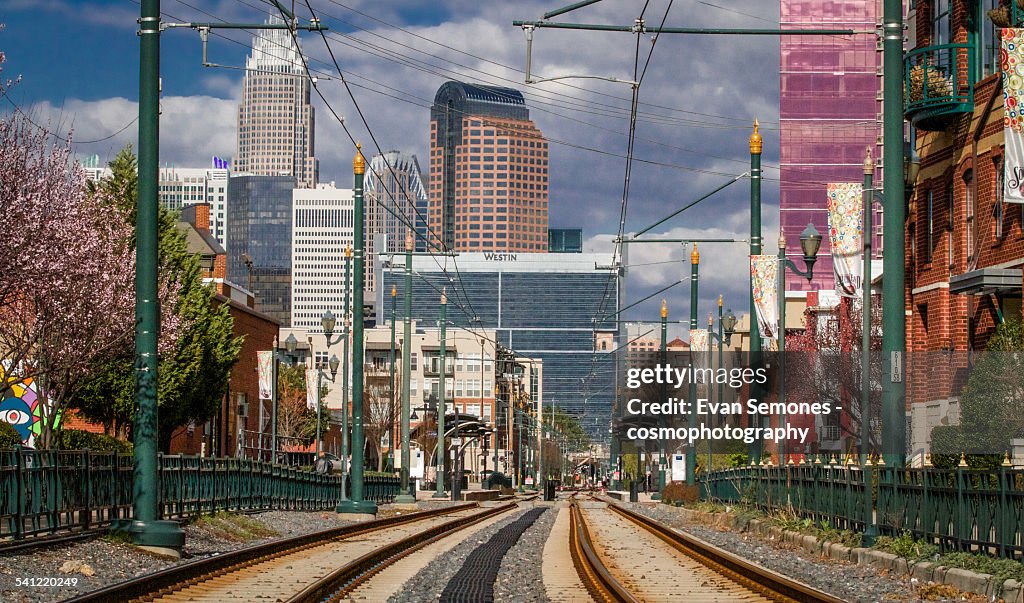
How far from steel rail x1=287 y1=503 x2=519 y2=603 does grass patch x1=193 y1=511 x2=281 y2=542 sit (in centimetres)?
321

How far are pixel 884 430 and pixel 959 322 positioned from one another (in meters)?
17.4

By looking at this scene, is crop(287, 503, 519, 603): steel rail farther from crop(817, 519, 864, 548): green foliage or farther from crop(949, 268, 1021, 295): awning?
crop(949, 268, 1021, 295): awning

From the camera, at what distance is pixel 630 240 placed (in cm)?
3994

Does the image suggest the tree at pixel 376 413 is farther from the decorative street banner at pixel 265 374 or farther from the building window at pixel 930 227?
the building window at pixel 930 227

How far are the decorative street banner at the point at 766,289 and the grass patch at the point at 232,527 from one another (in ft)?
44.5

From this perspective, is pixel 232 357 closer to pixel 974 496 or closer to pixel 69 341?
pixel 69 341

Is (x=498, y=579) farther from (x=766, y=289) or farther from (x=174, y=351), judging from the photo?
(x=174, y=351)

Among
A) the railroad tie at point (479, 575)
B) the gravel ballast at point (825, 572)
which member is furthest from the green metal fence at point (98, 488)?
the gravel ballast at point (825, 572)

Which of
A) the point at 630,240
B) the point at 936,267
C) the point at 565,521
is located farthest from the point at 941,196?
the point at 565,521

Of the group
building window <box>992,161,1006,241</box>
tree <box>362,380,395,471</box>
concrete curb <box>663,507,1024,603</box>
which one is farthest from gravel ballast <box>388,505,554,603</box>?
tree <box>362,380,395,471</box>

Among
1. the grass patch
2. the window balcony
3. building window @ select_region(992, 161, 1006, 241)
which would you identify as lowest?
the grass patch

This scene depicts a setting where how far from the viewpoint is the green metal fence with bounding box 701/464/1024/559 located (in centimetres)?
1519

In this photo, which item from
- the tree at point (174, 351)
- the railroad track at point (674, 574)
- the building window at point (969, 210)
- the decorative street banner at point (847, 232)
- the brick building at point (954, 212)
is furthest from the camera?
the tree at point (174, 351)

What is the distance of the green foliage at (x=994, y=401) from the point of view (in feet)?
92.0
